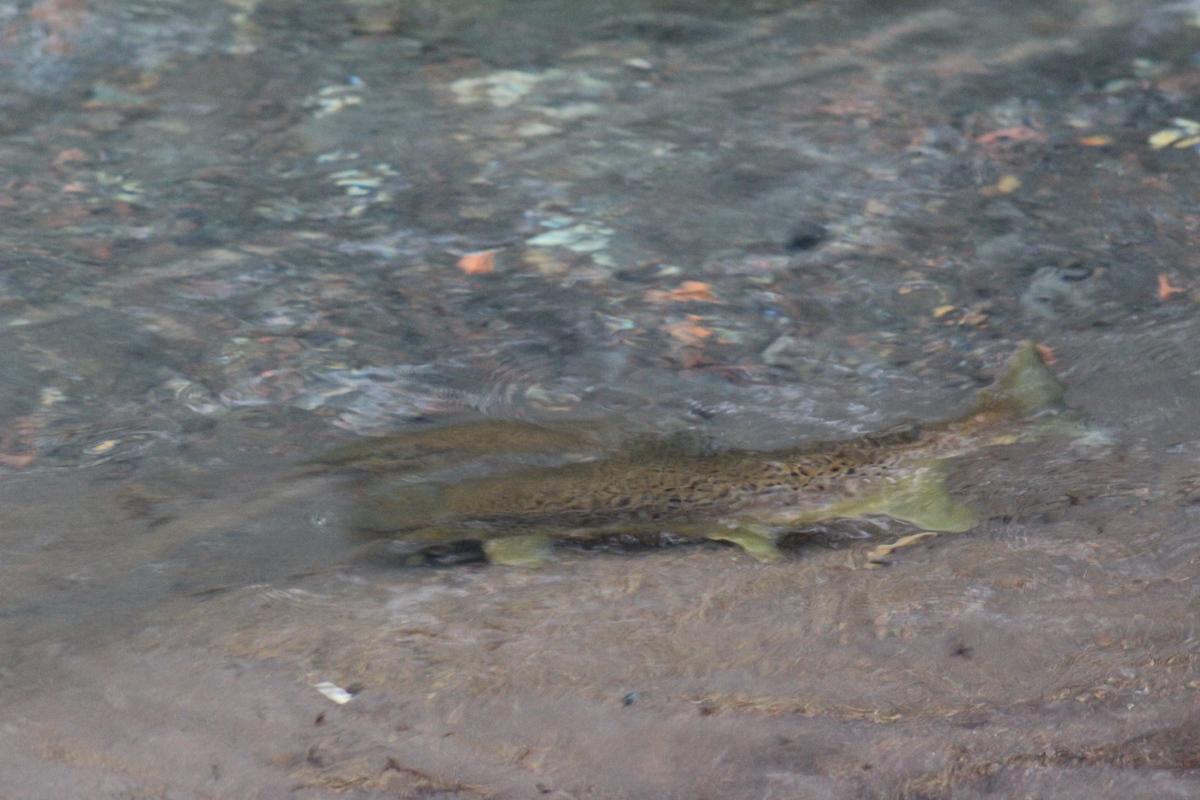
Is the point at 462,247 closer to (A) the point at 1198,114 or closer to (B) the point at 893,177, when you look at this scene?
(B) the point at 893,177

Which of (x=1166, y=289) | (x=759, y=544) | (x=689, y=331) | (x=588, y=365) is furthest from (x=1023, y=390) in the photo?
(x=588, y=365)

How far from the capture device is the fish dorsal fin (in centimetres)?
280

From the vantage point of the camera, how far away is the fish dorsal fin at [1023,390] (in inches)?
110

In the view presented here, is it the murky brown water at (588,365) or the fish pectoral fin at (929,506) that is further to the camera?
the fish pectoral fin at (929,506)

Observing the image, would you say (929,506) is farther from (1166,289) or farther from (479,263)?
(479,263)

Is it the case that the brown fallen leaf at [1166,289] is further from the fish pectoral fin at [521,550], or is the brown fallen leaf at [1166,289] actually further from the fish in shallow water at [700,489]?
the fish pectoral fin at [521,550]

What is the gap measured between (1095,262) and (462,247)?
1.74m

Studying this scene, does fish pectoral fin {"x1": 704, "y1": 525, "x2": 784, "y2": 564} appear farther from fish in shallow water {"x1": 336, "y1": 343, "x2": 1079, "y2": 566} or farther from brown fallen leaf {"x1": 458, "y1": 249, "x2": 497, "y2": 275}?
brown fallen leaf {"x1": 458, "y1": 249, "x2": 497, "y2": 275}

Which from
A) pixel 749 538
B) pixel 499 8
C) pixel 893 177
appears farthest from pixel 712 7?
pixel 749 538

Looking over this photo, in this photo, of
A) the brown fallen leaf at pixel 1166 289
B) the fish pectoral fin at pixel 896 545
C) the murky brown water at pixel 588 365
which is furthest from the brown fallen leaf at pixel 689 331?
the brown fallen leaf at pixel 1166 289

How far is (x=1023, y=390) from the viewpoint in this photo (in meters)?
2.85

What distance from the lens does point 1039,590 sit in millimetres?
3076

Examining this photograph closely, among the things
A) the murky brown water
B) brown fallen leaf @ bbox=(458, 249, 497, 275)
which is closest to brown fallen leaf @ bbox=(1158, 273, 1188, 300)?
the murky brown water

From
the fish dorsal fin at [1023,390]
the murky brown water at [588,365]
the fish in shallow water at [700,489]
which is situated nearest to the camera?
the murky brown water at [588,365]
